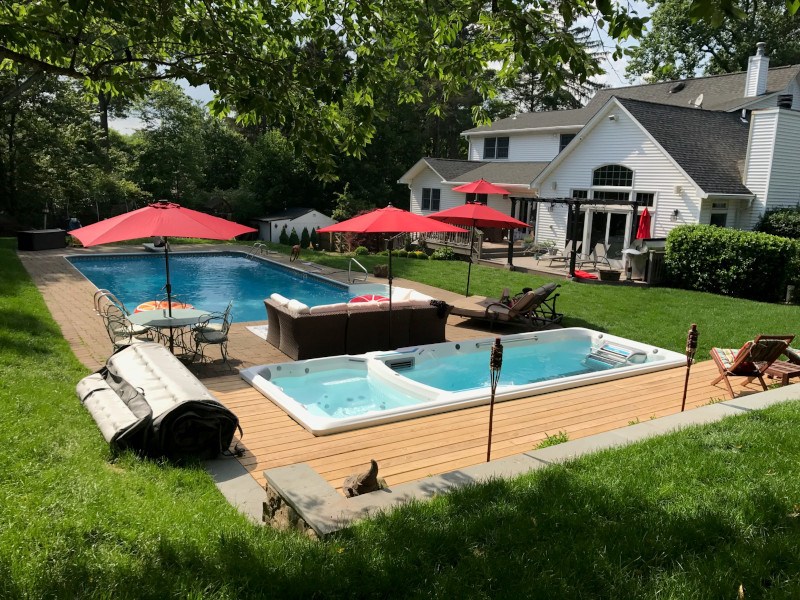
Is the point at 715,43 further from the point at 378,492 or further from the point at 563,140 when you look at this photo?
the point at 378,492

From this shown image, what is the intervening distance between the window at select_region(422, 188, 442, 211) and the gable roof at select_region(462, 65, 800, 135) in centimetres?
436

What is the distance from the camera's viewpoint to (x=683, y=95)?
2948 cm

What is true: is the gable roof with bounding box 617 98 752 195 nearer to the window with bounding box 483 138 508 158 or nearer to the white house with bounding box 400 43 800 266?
the white house with bounding box 400 43 800 266

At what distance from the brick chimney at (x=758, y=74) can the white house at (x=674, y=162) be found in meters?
0.04

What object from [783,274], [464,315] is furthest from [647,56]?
[464,315]

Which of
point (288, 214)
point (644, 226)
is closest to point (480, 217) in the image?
point (644, 226)

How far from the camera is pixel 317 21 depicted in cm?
678

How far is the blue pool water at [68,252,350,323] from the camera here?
17.7m

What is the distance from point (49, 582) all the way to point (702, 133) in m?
25.2

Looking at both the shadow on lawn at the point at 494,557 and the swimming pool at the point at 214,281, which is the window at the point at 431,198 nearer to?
the swimming pool at the point at 214,281

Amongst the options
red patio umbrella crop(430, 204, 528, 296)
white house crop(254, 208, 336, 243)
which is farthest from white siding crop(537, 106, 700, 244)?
white house crop(254, 208, 336, 243)

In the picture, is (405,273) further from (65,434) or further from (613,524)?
(613,524)

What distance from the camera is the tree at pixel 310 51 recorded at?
518cm

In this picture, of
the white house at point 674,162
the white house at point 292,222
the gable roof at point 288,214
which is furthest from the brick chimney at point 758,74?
the gable roof at point 288,214
